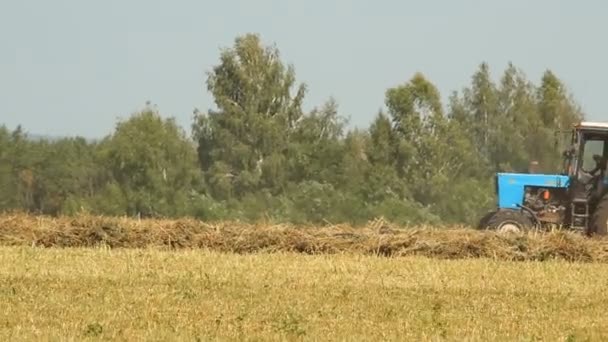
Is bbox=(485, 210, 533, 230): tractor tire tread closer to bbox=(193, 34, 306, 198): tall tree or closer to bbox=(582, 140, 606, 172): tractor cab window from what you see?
bbox=(582, 140, 606, 172): tractor cab window

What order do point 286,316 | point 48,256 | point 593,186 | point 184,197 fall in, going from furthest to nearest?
point 184,197, point 593,186, point 48,256, point 286,316

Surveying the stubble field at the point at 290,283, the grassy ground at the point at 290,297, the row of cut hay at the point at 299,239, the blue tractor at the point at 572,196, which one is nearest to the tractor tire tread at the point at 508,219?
the blue tractor at the point at 572,196

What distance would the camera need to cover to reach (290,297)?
14.7 m

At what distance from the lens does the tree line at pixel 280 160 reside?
5512 centimetres

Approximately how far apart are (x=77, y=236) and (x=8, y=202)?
133 ft

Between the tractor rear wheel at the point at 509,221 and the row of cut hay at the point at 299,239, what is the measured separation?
274 centimetres

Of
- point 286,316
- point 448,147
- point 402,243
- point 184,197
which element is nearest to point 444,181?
point 448,147

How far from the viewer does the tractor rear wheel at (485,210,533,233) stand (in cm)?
2561

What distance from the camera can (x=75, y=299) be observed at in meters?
14.0

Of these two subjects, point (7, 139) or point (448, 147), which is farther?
point (7, 139)

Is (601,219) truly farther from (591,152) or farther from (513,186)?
(513,186)

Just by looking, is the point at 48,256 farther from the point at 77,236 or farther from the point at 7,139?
the point at 7,139

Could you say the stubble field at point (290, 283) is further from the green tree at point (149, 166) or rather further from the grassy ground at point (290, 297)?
the green tree at point (149, 166)

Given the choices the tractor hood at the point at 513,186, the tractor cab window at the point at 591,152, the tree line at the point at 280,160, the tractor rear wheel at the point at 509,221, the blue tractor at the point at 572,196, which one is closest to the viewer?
the blue tractor at the point at 572,196
